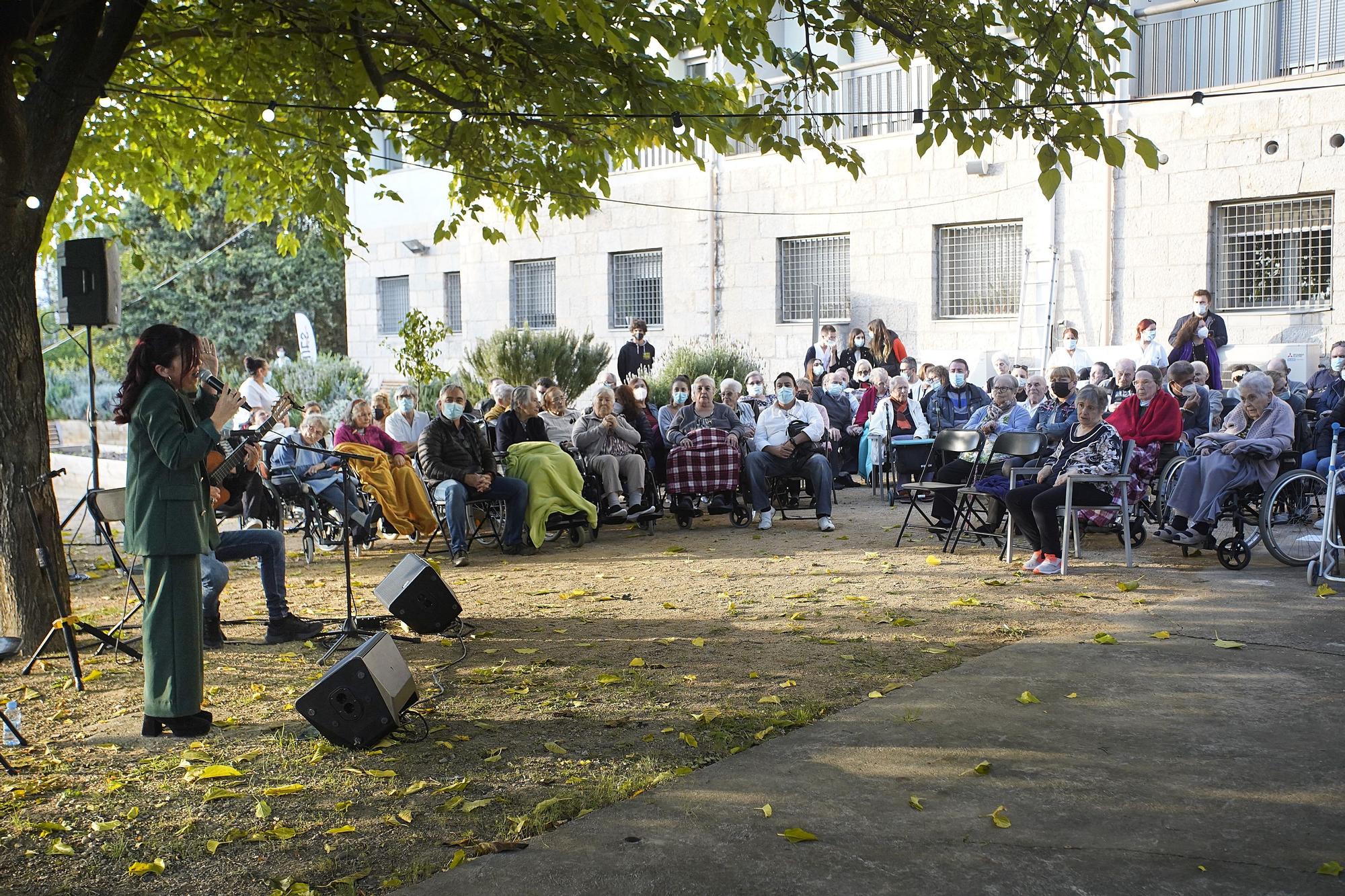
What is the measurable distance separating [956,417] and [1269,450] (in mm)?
5523

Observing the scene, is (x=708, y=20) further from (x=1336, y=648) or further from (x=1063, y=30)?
(x=1336, y=648)

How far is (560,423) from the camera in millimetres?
12516

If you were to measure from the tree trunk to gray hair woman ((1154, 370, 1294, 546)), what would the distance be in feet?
26.3

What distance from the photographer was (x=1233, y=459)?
30.6ft

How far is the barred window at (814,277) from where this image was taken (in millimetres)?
21484

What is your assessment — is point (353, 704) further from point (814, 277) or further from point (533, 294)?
point (533, 294)

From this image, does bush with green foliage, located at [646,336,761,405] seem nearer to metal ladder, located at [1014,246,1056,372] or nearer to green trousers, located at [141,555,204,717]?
metal ladder, located at [1014,246,1056,372]

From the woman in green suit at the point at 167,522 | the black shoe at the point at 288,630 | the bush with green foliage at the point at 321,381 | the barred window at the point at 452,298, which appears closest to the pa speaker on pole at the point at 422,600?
the black shoe at the point at 288,630

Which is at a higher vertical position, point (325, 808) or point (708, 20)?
point (708, 20)

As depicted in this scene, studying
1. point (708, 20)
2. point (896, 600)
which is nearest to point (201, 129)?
point (708, 20)

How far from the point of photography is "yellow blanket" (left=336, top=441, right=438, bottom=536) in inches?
436

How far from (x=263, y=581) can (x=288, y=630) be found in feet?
1.13

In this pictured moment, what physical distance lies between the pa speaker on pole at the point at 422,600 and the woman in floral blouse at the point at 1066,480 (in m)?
4.49

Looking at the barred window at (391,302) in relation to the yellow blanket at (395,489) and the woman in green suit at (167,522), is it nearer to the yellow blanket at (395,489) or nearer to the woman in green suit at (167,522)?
the yellow blanket at (395,489)
